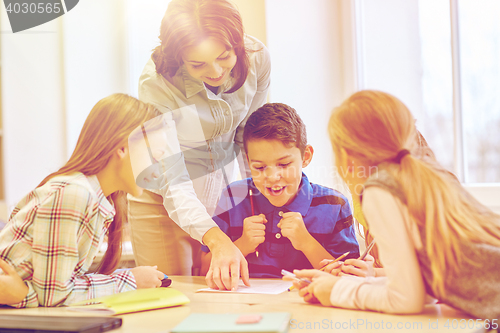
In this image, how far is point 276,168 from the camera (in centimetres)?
129

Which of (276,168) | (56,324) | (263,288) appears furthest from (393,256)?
(276,168)

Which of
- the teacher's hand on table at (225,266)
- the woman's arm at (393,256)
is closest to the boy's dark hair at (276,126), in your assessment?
the teacher's hand on table at (225,266)

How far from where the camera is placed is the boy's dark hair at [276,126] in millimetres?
1300

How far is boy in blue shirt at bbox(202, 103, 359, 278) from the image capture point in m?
1.29

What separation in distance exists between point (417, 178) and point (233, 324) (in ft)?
1.18

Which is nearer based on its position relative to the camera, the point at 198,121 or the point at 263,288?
the point at 263,288

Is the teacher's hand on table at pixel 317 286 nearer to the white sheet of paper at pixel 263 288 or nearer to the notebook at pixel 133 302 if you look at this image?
the white sheet of paper at pixel 263 288

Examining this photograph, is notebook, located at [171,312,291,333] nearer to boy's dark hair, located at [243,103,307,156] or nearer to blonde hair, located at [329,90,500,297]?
blonde hair, located at [329,90,500,297]

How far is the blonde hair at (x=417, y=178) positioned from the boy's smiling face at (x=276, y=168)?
50 cm

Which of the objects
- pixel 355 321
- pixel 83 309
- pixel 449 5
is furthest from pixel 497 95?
pixel 83 309

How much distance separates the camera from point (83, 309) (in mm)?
843

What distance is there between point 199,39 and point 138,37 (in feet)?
4.51

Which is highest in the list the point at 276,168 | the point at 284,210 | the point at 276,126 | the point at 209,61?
the point at 209,61

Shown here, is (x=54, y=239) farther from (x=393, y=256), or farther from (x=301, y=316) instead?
(x=393, y=256)
